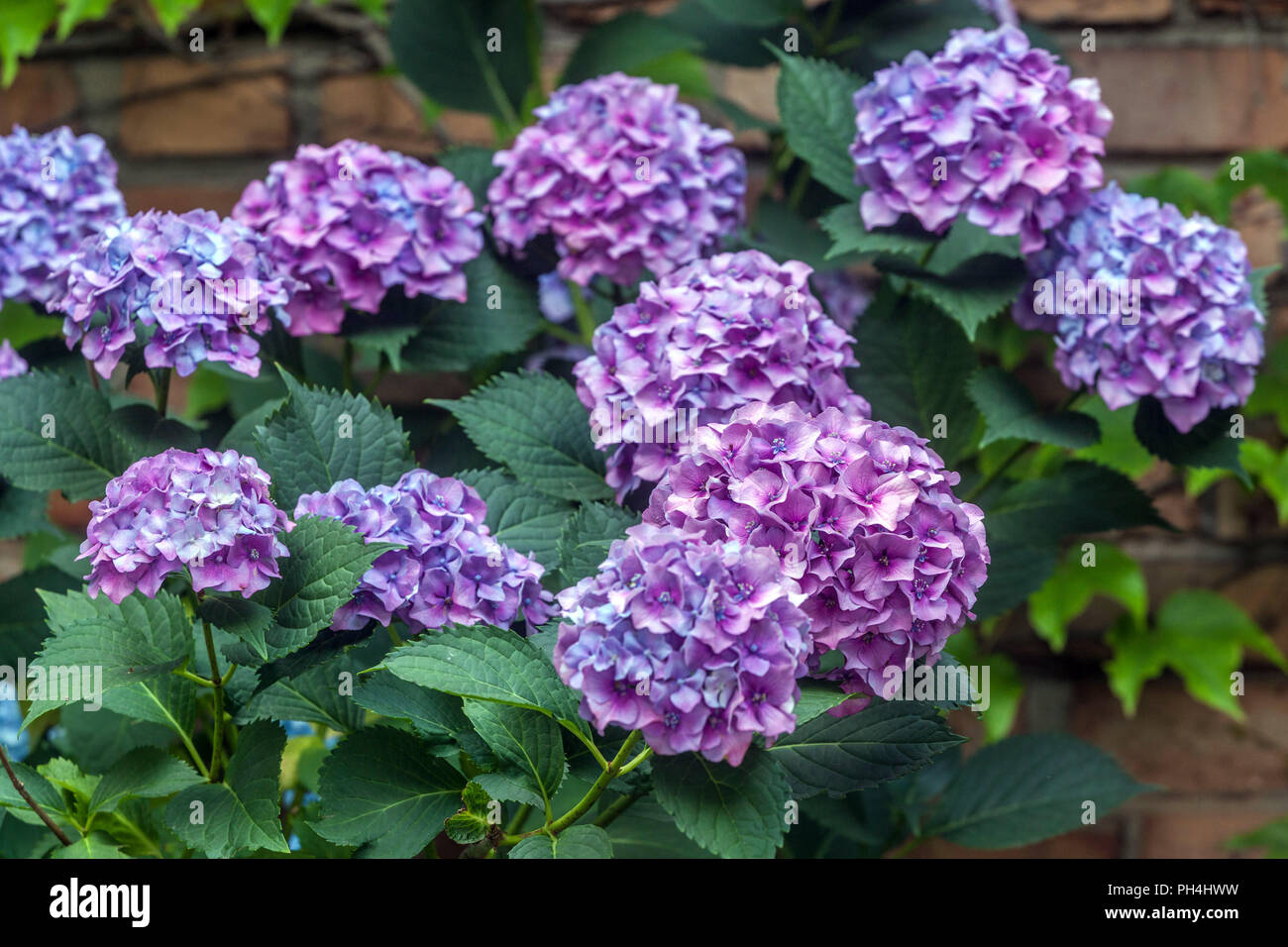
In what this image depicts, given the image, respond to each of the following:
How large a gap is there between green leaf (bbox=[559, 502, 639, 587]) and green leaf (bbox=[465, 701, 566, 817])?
7 cm

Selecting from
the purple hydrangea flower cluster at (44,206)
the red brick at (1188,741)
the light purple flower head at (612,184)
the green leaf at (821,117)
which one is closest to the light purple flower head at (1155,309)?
the green leaf at (821,117)

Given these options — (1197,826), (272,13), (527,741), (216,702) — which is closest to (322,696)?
(216,702)

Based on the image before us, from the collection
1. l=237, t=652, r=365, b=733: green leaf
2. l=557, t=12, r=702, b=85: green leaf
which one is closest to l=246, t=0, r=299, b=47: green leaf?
l=557, t=12, r=702, b=85: green leaf

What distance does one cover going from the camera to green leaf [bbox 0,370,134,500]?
2.38 feet

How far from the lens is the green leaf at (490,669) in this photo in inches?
19.9

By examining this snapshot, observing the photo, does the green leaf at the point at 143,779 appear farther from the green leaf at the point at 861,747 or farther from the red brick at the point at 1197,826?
the red brick at the point at 1197,826

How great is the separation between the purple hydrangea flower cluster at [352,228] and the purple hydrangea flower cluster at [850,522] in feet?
1.18

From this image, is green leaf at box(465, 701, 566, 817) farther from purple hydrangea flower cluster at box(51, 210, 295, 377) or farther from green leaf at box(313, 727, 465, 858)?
purple hydrangea flower cluster at box(51, 210, 295, 377)

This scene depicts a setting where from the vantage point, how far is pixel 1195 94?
122 cm

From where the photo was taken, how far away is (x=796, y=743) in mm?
562

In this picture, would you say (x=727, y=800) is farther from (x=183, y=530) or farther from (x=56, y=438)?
(x=56, y=438)

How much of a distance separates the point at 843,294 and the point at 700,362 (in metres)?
0.54

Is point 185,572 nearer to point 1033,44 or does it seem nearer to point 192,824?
point 192,824
